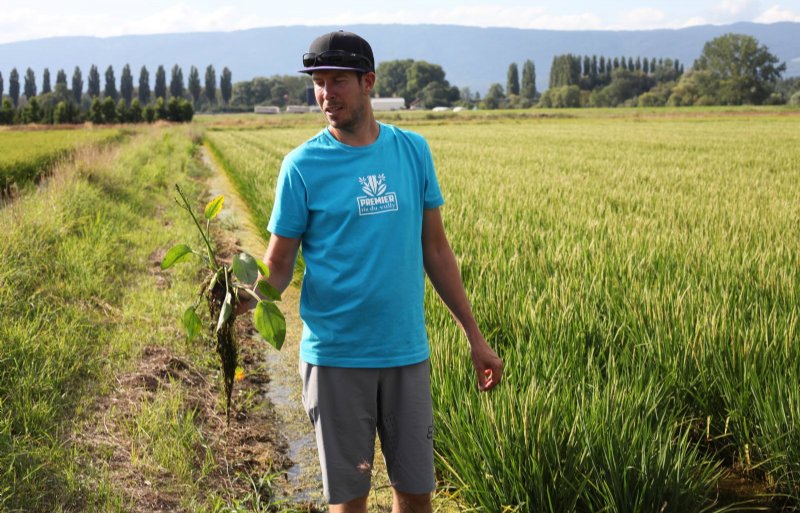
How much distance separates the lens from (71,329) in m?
4.61

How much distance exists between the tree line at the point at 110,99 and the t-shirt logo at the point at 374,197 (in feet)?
205

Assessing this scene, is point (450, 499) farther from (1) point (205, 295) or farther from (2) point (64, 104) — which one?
(2) point (64, 104)

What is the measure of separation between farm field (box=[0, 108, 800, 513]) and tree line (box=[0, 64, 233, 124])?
2331 inches

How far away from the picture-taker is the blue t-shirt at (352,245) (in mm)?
1876

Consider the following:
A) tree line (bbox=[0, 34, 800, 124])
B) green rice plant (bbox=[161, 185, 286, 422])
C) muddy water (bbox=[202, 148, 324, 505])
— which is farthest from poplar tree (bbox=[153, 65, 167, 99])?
green rice plant (bbox=[161, 185, 286, 422])

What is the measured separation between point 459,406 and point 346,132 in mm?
1106

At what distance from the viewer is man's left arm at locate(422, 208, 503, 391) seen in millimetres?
2117

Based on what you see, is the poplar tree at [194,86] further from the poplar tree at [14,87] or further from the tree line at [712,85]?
the tree line at [712,85]

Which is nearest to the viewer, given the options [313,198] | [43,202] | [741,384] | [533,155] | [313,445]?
[313,198]

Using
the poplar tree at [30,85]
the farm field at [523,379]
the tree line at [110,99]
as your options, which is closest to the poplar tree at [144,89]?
the tree line at [110,99]

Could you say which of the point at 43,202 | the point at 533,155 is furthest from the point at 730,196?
the point at 533,155

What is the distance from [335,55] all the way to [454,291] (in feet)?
2.30

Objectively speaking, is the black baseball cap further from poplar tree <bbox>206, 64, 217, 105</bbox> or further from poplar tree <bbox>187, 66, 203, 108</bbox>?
poplar tree <bbox>206, 64, 217, 105</bbox>

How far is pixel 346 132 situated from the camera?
6.27 ft
